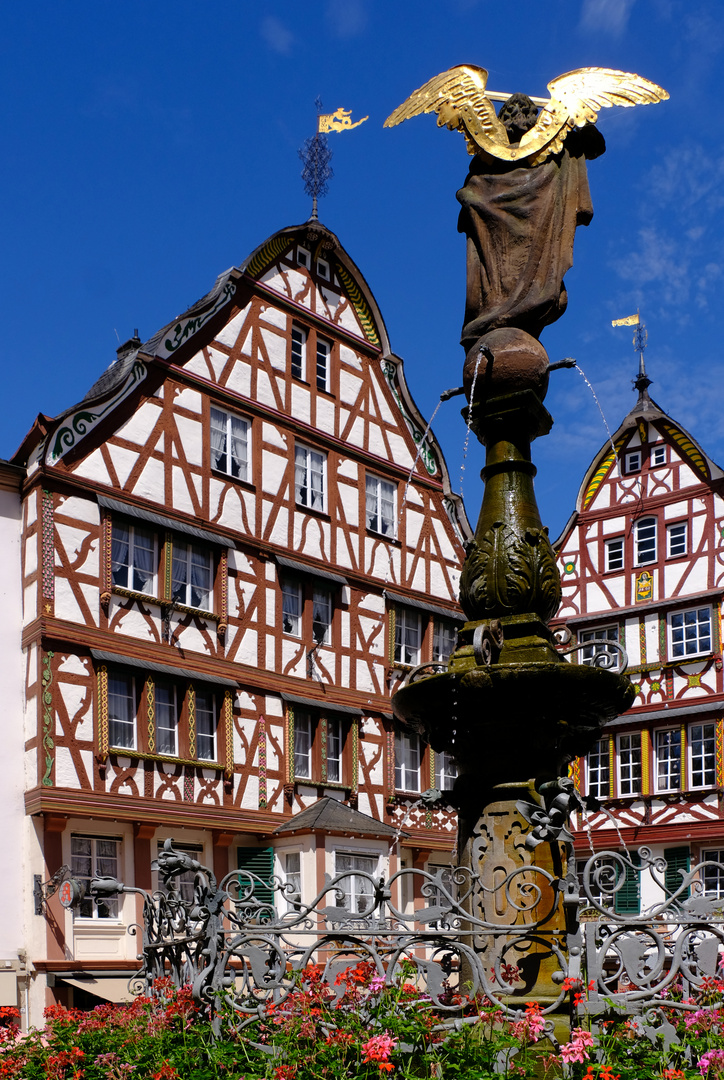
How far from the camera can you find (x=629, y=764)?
2809 centimetres

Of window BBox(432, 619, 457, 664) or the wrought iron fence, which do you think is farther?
window BBox(432, 619, 457, 664)

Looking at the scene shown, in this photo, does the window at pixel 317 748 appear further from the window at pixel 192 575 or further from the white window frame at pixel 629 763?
the white window frame at pixel 629 763

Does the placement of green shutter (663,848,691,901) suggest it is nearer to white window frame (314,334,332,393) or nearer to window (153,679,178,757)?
window (153,679,178,757)

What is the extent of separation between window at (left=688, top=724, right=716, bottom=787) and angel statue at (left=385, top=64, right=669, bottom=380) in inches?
803

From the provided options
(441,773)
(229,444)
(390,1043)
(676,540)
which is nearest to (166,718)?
(229,444)

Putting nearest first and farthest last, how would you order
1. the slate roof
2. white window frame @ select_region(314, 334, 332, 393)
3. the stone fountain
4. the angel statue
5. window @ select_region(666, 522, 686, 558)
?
1. the stone fountain
2. the angel statue
3. the slate roof
4. white window frame @ select_region(314, 334, 332, 393)
5. window @ select_region(666, 522, 686, 558)

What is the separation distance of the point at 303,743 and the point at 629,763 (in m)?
9.16

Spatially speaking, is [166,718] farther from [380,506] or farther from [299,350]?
[299,350]

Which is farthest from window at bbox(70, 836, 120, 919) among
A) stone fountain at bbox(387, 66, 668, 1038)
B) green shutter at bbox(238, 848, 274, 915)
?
stone fountain at bbox(387, 66, 668, 1038)

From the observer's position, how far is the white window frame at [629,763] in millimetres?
27875

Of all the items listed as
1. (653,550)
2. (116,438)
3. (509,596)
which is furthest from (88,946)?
(653,550)

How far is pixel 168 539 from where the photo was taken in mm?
20234

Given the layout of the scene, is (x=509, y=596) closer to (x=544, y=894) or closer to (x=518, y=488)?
(x=518, y=488)

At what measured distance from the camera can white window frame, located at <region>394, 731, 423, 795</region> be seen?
23734 mm
